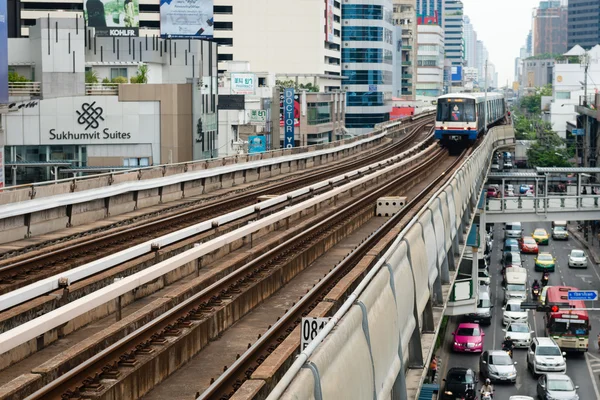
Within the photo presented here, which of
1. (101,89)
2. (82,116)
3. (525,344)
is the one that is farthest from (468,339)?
(101,89)

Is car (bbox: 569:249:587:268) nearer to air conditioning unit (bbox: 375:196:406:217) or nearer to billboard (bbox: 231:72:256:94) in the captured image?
billboard (bbox: 231:72:256:94)

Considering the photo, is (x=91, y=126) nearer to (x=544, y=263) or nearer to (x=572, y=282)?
(x=572, y=282)

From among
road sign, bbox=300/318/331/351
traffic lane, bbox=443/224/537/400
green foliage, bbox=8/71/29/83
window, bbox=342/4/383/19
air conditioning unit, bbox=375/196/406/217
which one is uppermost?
window, bbox=342/4/383/19

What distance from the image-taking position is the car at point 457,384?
114 feet

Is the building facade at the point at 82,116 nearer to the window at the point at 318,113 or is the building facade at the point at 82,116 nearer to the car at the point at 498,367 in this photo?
the car at the point at 498,367

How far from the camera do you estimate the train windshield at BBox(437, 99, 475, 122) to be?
6125 cm

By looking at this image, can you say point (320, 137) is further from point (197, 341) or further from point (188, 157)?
point (197, 341)

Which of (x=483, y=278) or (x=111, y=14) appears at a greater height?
(x=111, y=14)

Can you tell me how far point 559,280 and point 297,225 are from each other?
125 feet

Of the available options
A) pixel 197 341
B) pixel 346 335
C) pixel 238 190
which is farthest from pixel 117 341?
pixel 238 190

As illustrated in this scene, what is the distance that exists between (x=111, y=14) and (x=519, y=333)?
34.6 metres

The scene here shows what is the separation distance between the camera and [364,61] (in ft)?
476

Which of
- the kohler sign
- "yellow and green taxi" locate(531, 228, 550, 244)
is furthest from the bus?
"yellow and green taxi" locate(531, 228, 550, 244)

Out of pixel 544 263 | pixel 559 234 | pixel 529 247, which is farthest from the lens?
pixel 559 234
